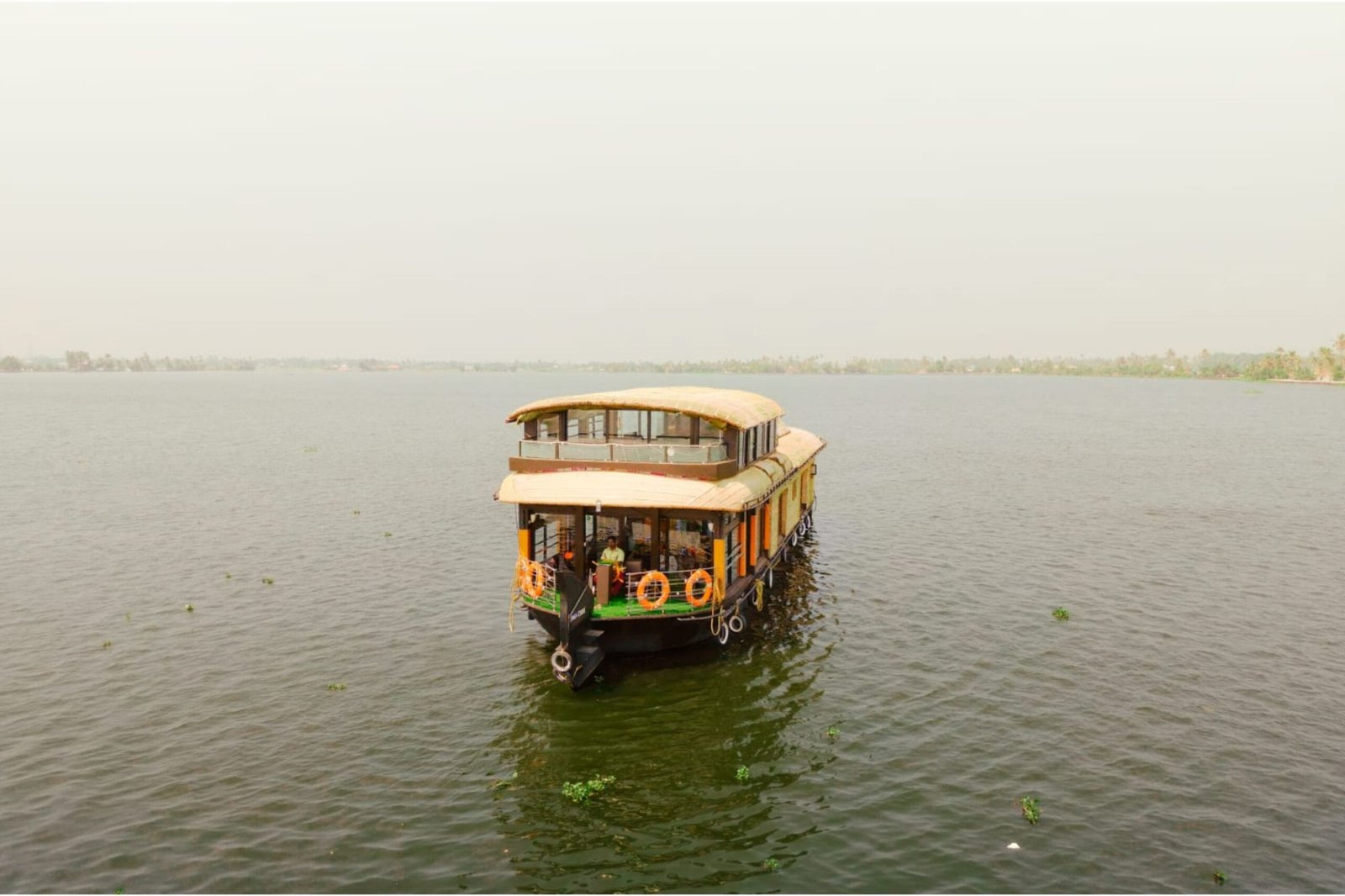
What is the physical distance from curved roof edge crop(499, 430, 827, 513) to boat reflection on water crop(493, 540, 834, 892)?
623 centimetres

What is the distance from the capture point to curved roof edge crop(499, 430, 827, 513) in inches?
1011

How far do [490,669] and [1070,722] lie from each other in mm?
19517

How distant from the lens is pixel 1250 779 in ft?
68.7

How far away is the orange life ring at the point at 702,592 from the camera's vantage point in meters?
26.3

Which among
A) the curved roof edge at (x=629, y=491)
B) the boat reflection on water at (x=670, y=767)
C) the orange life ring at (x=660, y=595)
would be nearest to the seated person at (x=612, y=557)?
the orange life ring at (x=660, y=595)

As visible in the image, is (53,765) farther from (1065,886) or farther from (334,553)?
(1065,886)

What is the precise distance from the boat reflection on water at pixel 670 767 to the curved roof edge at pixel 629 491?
6.23 m

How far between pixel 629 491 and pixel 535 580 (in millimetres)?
4869

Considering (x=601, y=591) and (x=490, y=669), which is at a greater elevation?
(x=601, y=591)

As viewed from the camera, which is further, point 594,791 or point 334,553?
point 334,553

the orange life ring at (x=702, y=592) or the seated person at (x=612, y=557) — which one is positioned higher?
the seated person at (x=612, y=557)

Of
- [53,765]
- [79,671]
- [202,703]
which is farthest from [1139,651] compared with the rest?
[79,671]

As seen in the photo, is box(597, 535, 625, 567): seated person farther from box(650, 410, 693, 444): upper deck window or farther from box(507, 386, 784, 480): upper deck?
box(650, 410, 693, 444): upper deck window

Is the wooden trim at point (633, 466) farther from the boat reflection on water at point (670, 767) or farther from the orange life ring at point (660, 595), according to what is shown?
the boat reflection on water at point (670, 767)
